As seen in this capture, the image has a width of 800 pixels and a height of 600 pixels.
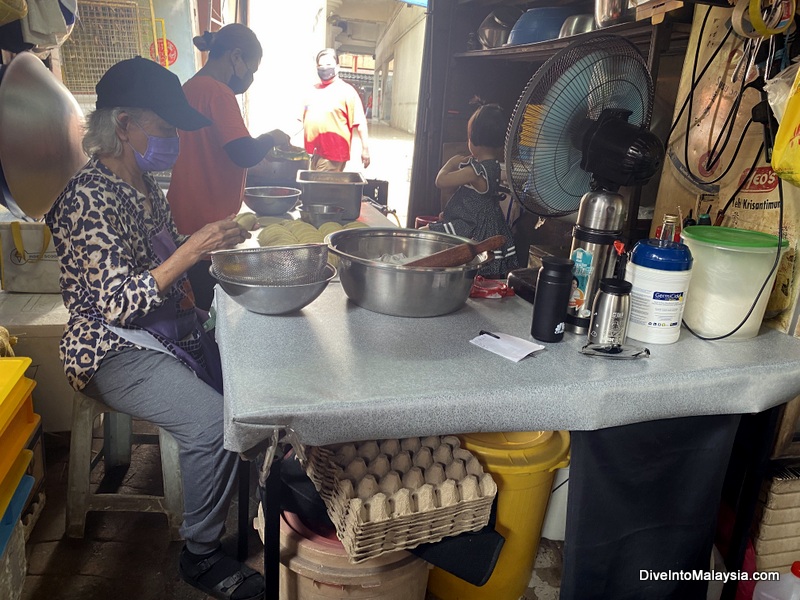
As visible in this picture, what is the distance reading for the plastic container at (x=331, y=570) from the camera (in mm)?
1349

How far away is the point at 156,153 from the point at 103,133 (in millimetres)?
168

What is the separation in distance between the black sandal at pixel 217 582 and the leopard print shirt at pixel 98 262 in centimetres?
67

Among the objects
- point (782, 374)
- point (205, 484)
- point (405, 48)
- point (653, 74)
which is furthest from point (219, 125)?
point (405, 48)

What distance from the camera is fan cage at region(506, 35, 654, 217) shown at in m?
1.46

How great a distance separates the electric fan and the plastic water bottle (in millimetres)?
1004

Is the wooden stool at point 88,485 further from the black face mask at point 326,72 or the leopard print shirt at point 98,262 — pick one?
the black face mask at point 326,72

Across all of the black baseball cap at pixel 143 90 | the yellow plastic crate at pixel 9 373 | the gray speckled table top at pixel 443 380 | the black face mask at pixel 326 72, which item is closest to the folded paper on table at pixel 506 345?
the gray speckled table top at pixel 443 380

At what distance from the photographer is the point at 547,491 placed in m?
1.61

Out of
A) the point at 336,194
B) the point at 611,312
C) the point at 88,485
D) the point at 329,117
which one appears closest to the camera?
the point at 611,312

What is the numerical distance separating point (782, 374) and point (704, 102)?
93 centimetres

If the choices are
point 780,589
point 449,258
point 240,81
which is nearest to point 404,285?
point 449,258

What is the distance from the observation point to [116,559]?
195 cm

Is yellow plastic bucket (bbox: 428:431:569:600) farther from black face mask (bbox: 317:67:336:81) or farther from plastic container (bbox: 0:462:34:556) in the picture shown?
black face mask (bbox: 317:67:336:81)

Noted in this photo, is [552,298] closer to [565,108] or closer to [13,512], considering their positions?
[565,108]
